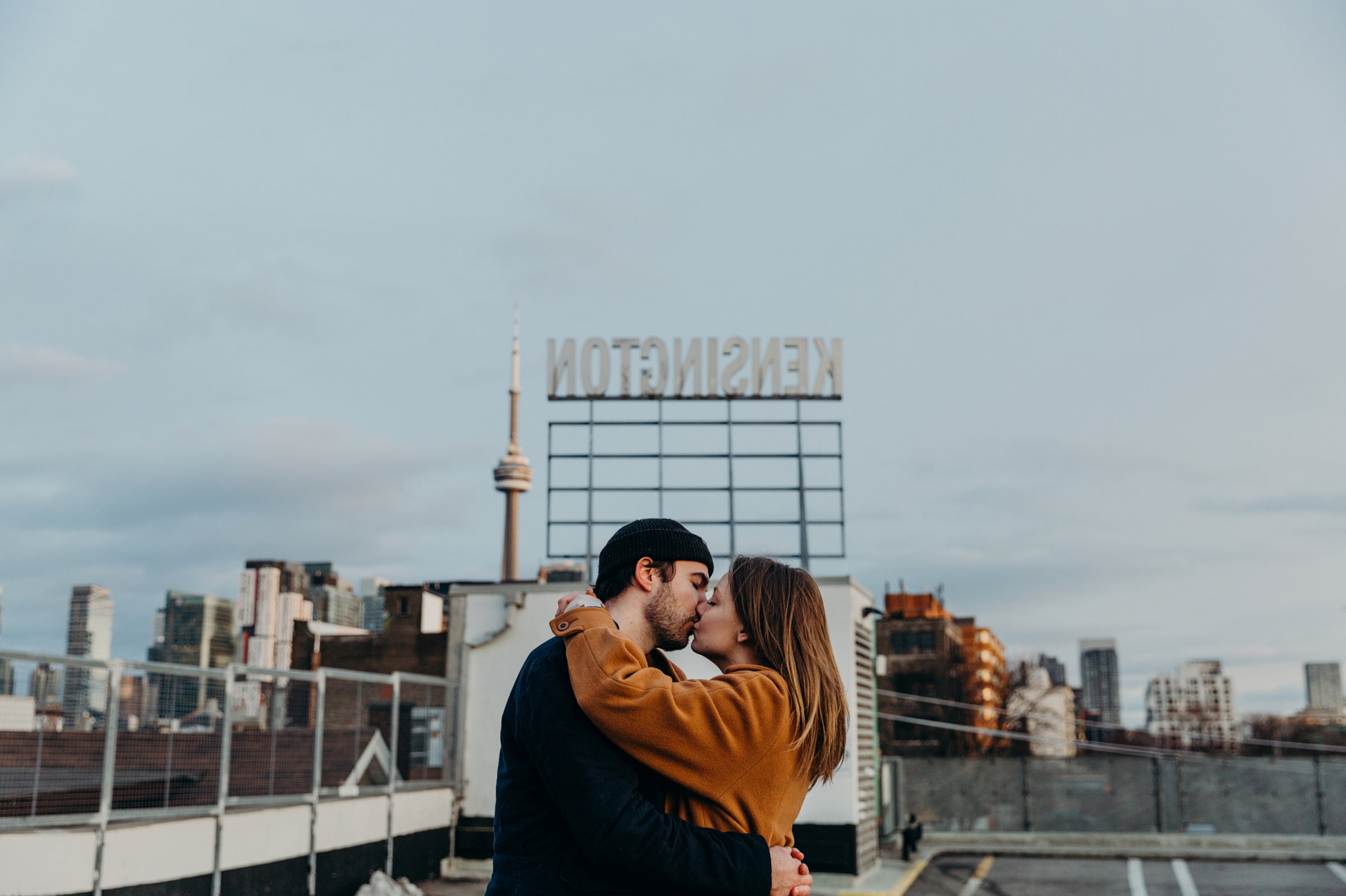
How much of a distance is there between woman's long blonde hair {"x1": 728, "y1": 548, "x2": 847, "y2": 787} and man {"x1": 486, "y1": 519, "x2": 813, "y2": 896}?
19 centimetres

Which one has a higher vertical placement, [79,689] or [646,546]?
[646,546]

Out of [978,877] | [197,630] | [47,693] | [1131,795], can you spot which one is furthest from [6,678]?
[197,630]

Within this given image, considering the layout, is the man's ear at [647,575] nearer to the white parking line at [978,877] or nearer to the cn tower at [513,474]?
the white parking line at [978,877]

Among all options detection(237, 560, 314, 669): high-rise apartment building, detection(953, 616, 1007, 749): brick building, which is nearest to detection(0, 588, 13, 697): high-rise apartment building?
detection(953, 616, 1007, 749): brick building

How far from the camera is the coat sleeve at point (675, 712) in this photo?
2805 mm

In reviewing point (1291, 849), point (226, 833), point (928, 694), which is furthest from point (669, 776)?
point (928, 694)

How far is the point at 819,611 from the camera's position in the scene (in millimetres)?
3281

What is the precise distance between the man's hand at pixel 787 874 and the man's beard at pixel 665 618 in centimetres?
62

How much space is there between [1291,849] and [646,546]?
24.3 meters

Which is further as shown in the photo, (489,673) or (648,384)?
(648,384)

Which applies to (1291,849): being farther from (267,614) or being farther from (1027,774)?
(267,614)

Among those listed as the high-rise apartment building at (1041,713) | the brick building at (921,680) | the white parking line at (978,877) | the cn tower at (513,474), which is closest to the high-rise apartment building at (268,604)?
the cn tower at (513,474)

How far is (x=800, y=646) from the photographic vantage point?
10.3ft

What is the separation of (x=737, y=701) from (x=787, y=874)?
478mm
